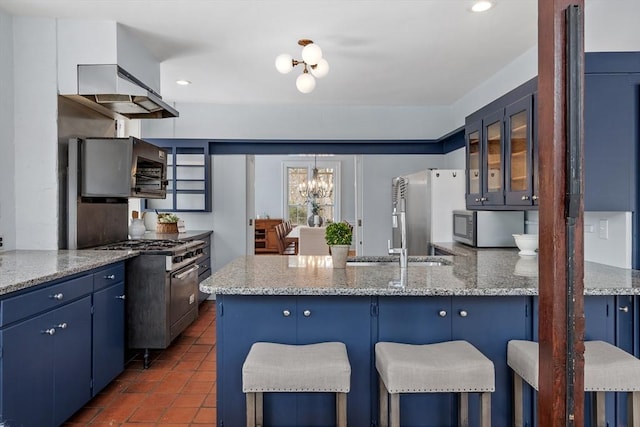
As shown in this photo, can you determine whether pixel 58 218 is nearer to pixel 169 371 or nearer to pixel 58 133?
pixel 58 133

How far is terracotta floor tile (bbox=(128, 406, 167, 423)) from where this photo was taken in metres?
2.47

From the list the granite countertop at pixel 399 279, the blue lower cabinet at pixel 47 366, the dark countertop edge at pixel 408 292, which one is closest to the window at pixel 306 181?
the granite countertop at pixel 399 279

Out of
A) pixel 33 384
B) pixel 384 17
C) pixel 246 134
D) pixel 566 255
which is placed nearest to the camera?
pixel 566 255

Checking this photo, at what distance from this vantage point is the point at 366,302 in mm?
2041

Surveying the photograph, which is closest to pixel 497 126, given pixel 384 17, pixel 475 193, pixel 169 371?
pixel 475 193

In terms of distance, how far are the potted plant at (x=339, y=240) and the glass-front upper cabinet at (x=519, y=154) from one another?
1180 millimetres

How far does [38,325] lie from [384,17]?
9.03ft

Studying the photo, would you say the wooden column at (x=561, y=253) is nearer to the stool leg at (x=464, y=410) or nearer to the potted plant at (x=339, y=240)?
the stool leg at (x=464, y=410)

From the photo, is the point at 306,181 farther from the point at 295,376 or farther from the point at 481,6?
the point at 295,376

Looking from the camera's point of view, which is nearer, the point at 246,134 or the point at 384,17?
the point at 384,17

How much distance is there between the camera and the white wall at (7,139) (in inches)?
114

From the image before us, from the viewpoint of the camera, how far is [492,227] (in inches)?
146

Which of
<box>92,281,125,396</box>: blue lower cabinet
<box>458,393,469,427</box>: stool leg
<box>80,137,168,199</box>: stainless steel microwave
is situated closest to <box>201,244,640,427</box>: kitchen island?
<box>458,393,469,427</box>: stool leg

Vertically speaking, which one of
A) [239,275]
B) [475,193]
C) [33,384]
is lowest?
[33,384]
